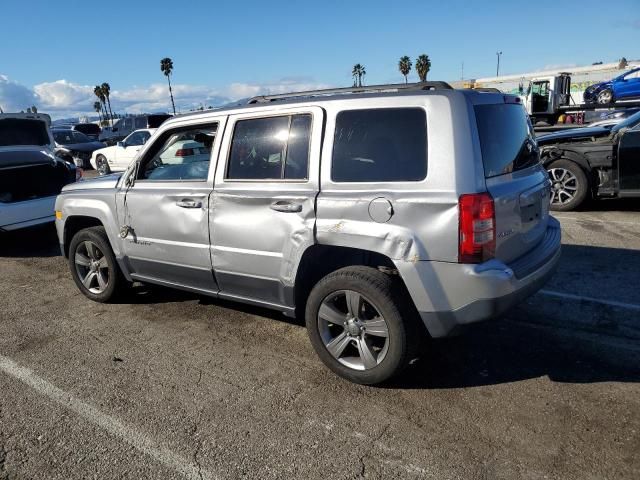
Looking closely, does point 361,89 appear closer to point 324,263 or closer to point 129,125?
point 324,263

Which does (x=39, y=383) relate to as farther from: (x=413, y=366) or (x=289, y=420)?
(x=413, y=366)

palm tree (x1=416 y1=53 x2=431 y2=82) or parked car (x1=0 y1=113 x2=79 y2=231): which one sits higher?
palm tree (x1=416 y1=53 x2=431 y2=82)

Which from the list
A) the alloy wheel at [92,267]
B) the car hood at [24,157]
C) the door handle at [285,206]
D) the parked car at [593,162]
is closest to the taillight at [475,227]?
the door handle at [285,206]

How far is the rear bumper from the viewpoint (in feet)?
9.59

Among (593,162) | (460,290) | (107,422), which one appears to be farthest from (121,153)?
(460,290)

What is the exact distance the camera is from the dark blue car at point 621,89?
2205 cm

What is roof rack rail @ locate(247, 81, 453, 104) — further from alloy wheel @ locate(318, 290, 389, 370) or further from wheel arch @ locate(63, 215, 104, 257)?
wheel arch @ locate(63, 215, 104, 257)

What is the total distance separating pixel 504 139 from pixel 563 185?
5143 mm

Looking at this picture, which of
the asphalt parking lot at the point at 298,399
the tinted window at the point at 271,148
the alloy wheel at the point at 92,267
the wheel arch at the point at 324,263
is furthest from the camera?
the alloy wheel at the point at 92,267

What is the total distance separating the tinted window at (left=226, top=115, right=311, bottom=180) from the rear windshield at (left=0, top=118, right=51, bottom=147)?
746 cm

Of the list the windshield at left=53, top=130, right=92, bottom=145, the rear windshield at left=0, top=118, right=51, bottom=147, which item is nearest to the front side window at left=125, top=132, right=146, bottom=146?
the windshield at left=53, top=130, right=92, bottom=145

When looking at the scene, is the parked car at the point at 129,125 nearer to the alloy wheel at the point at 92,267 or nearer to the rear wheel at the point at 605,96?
the alloy wheel at the point at 92,267

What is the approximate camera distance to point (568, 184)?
779cm

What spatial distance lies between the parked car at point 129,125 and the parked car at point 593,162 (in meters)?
18.5
